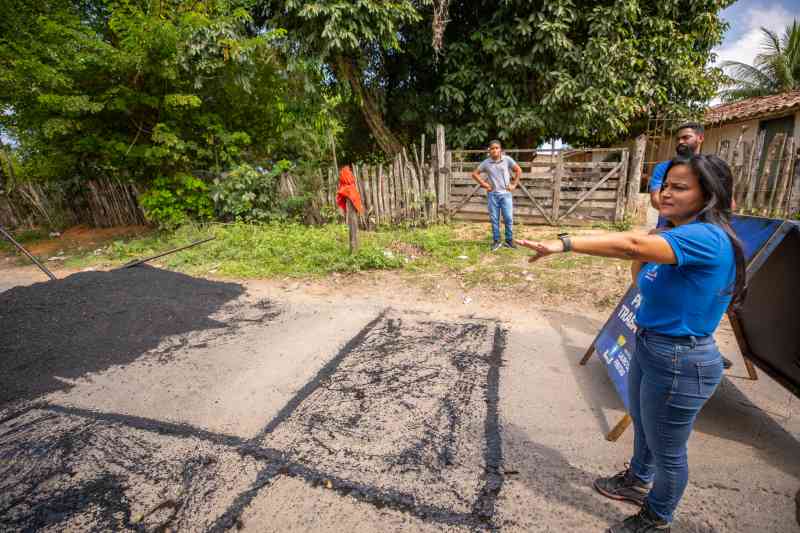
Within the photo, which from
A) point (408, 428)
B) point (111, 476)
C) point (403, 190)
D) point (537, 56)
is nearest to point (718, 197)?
point (408, 428)

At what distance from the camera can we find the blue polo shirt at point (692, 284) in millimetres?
1294

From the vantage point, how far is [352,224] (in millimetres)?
6352

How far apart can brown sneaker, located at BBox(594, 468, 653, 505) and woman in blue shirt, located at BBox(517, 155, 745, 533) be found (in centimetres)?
25

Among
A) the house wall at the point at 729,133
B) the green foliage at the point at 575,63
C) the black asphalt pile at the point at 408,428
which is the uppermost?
the green foliage at the point at 575,63

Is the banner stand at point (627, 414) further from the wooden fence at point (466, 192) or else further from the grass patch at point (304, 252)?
the wooden fence at point (466, 192)

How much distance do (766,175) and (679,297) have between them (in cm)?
914

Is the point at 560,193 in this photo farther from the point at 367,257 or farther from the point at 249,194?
the point at 249,194

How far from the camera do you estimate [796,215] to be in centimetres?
698

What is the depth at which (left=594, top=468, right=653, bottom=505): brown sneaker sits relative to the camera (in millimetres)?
1870

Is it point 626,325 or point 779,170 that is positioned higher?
point 779,170

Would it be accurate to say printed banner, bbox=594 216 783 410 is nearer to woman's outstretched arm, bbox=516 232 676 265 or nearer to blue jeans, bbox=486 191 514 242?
woman's outstretched arm, bbox=516 232 676 265

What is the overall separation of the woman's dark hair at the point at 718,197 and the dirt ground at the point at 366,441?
4.39 ft

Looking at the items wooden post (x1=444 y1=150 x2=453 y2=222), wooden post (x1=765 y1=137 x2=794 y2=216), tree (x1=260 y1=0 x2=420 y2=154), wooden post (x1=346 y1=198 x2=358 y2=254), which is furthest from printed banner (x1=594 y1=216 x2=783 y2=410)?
tree (x1=260 y1=0 x2=420 y2=154)

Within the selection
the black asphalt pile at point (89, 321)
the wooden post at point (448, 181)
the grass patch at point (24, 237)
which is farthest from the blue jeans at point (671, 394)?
the grass patch at point (24, 237)
